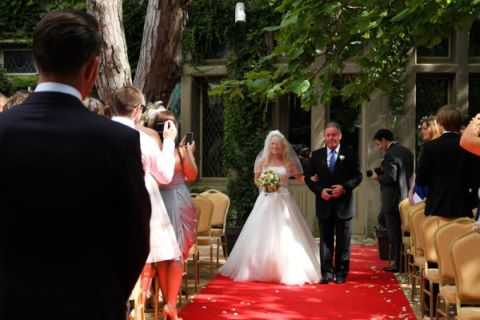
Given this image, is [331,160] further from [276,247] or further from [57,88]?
[57,88]

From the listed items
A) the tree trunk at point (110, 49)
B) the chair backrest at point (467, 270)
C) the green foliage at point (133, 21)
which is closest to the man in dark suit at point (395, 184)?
the tree trunk at point (110, 49)

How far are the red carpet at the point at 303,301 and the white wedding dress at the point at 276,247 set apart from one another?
0.24 m

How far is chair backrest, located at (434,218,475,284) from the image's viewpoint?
18.5ft

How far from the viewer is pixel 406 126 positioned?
1511 cm

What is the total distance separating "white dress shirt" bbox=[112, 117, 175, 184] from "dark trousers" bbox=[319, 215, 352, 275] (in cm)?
431

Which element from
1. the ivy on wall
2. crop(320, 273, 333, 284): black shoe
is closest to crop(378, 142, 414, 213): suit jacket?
crop(320, 273, 333, 284): black shoe

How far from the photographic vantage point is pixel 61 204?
216cm

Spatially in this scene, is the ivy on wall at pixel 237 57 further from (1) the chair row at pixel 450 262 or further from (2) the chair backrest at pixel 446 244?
(2) the chair backrest at pixel 446 244

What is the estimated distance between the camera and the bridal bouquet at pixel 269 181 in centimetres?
1003

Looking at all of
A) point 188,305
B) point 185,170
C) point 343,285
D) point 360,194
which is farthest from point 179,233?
point 360,194

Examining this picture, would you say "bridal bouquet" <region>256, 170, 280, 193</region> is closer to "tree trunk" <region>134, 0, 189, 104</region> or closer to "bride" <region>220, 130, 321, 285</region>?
"bride" <region>220, 130, 321, 285</region>

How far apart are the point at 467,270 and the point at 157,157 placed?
7.73 feet

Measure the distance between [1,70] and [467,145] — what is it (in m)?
13.5

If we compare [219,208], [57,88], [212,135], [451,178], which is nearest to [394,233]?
[219,208]
